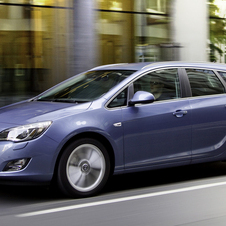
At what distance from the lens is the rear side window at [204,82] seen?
19.5 feet

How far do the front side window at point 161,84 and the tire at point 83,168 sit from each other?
2.94 feet

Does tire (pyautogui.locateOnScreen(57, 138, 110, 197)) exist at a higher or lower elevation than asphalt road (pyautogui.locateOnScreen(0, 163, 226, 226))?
higher

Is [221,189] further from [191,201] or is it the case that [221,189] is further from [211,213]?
[211,213]

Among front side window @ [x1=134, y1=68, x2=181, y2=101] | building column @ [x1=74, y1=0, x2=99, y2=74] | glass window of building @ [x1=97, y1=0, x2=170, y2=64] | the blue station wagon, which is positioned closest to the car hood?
the blue station wagon

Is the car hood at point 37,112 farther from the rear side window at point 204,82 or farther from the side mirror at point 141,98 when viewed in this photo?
the rear side window at point 204,82

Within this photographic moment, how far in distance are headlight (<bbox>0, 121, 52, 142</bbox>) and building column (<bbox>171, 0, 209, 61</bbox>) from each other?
9.31m

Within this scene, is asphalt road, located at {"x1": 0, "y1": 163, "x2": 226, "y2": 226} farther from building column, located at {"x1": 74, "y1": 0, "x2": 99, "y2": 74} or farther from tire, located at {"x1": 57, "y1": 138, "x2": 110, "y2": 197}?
building column, located at {"x1": 74, "y1": 0, "x2": 99, "y2": 74}

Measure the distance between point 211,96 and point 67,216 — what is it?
8.41ft

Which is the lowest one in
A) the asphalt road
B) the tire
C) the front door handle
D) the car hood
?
the asphalt road

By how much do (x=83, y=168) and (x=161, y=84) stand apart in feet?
4.65

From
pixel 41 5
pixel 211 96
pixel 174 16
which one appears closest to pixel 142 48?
pixel 174 16

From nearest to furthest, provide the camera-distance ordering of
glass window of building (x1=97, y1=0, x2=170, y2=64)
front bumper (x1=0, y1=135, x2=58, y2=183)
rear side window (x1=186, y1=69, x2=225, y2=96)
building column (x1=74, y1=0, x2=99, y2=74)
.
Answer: front bumper (x1=0, y1=135, x2=58, y2=183), rear side window (x1=186, y1=69, x2=225, y2=96), building column (x1=74, y1=0, x2=99, y2=74), glass window of building (x1=97, y1=0, x2=170, y2=64)

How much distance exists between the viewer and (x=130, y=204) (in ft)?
15.7

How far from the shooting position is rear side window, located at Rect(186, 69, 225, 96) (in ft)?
19.5
